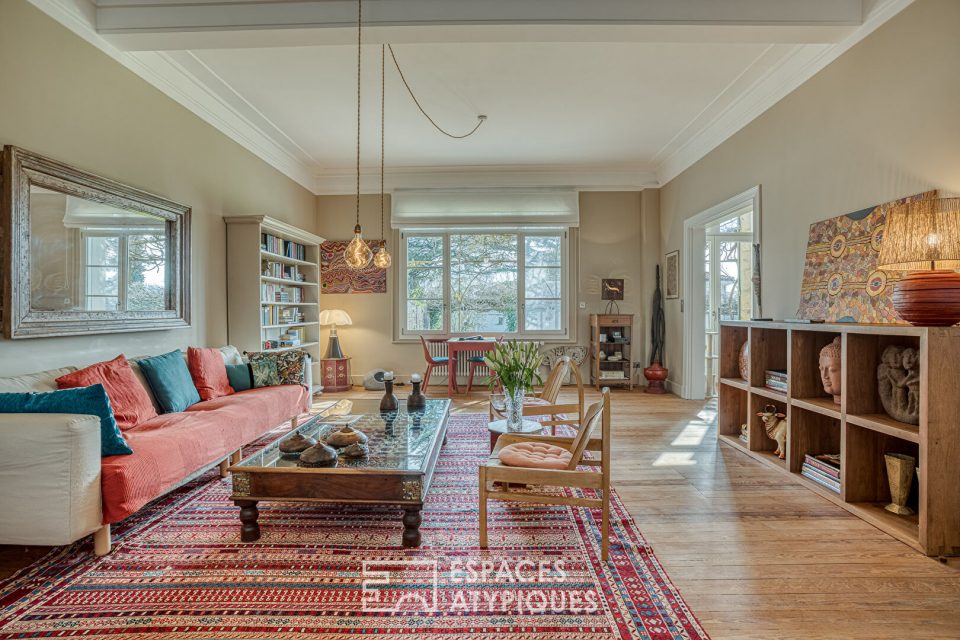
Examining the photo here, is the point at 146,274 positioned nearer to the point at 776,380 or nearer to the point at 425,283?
the point at 425,283

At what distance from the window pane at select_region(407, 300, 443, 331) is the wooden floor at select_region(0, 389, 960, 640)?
4210mm

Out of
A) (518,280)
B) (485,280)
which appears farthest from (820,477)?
(485,280)

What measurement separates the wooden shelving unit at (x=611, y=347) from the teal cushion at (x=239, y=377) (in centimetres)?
452

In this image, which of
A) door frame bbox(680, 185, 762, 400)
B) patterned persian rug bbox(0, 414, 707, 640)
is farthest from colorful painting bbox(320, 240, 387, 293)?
patterned persian rug bbox(0, 414, 707, 640)

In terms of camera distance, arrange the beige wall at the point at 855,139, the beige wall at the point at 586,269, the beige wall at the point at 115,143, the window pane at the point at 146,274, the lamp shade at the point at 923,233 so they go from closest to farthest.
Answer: the lamp shade at the point at 923,233
the beige wall at the point at 855,139
the beige wall at the point at 115,143
the window pane at the point at 146,274
the beige wall at the point at 586,269

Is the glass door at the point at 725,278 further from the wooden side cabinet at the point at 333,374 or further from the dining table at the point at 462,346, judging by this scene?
the wooden side cabinet at the point at 333,374

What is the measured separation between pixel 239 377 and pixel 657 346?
535 cm

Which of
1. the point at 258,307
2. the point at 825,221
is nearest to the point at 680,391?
the point at 825,221

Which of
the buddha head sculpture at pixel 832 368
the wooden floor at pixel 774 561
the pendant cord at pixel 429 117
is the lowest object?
the wooden floor at pixel 774 561

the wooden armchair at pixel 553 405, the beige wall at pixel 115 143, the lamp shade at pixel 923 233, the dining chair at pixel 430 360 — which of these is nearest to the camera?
the lamp shade at pixel 923 233

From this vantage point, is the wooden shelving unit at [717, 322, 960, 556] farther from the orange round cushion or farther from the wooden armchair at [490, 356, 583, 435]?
the orange round cushion

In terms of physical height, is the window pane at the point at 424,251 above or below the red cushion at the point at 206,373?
above

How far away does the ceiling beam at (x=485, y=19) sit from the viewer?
9.69 ft

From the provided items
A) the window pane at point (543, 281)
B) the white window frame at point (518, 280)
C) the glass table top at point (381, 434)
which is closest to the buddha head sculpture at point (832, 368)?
the glass table top at point (381, 434)
